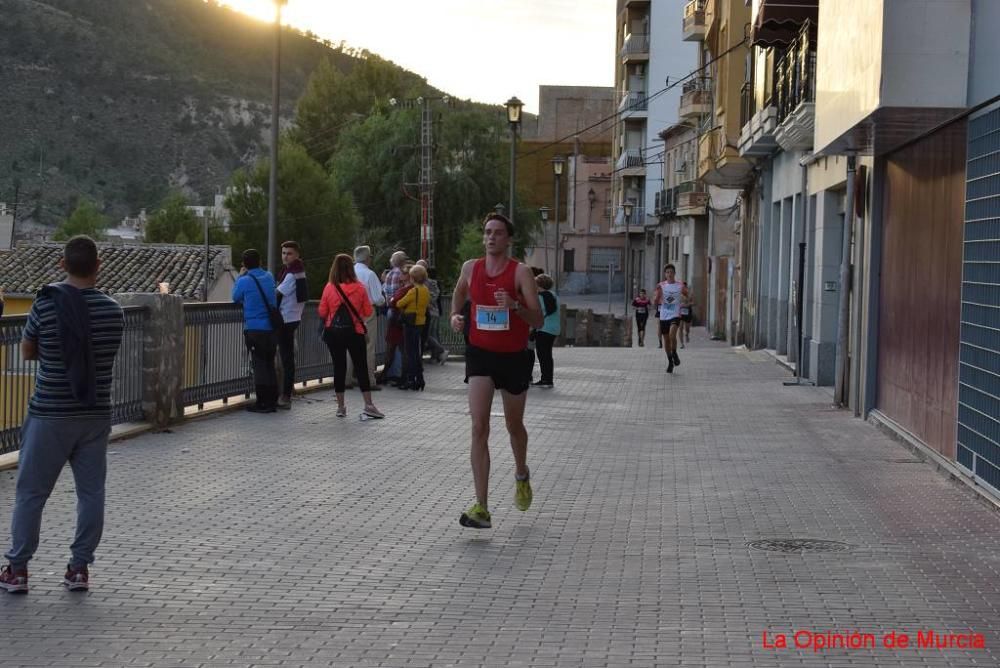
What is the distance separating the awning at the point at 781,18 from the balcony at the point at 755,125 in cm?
185

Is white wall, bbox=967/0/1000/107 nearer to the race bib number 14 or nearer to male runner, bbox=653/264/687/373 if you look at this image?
the race bib number 14

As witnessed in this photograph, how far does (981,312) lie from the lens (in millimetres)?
11555

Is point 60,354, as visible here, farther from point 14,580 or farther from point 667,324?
point 667,324

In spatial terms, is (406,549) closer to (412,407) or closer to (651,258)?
(412,407)

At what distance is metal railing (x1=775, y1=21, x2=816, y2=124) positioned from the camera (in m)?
23.7

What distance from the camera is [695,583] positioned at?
802 centimetres

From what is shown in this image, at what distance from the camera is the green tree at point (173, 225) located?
10525 cm

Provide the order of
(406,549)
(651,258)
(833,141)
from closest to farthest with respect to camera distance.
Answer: (406,549), (833,141), (651,258)

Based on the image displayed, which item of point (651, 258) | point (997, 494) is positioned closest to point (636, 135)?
point (651, 258)

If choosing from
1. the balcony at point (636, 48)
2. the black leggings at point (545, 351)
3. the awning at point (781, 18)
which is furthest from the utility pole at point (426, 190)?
the black leggings at point (545, 351)

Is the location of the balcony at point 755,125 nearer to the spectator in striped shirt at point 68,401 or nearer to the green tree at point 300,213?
the spectator in striped shirt at point 68,401

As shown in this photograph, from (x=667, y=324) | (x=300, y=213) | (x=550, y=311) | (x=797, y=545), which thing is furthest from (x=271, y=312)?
(x=300, y=213)

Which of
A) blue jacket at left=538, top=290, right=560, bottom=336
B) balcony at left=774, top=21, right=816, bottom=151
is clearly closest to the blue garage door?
blue jacket at left=538, top=290, right=560, bottom=336

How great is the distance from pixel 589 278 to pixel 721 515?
305 feet
